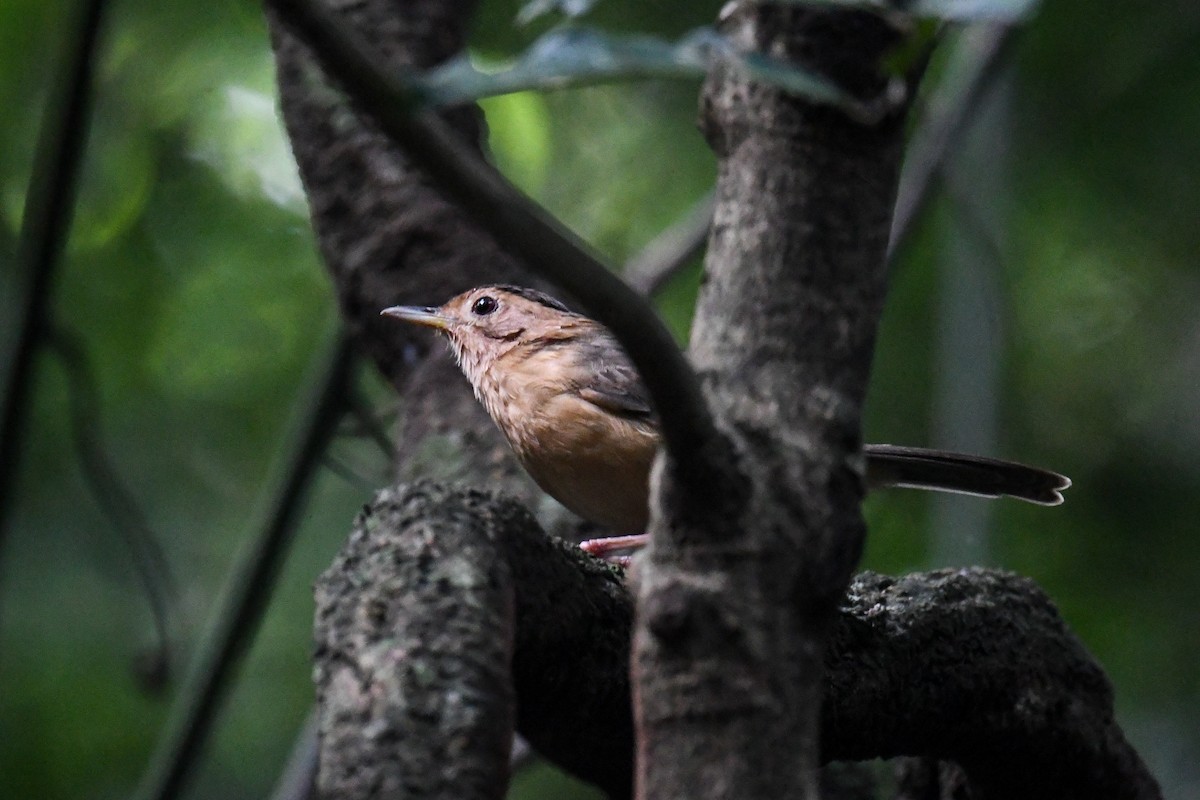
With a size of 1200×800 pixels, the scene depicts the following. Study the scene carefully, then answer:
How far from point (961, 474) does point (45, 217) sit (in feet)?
9.86

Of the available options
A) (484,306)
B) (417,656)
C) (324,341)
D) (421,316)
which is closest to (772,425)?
(417,656)

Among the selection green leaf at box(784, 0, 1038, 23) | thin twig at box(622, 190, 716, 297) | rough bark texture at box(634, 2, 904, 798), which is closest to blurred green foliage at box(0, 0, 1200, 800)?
thin twig at box(622, 190, 716, 297)

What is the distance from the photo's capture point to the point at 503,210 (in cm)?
157

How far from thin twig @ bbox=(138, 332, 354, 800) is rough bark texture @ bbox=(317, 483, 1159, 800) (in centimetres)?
206

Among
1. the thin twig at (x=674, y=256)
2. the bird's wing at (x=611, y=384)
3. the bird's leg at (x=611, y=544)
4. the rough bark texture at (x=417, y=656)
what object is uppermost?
the thin twig at (x=674, y=256)

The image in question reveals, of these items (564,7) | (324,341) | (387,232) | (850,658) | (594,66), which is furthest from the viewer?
(324,341)

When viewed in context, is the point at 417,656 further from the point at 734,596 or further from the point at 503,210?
the point at 503,210

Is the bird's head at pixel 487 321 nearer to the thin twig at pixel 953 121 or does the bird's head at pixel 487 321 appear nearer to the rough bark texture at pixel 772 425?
the thin twig at pixel 953 121

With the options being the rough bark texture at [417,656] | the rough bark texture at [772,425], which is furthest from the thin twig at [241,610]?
the rough bark texture at [772,425]

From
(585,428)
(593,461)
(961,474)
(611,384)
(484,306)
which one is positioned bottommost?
(593,461)

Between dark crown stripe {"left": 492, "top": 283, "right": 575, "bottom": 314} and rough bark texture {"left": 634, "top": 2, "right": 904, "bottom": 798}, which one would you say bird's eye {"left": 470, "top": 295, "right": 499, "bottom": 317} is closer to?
dark crown stripe {"left": 492, "top": 283, "right": 575, "bottom": 314}

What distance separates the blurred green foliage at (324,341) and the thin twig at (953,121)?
1.13 metres

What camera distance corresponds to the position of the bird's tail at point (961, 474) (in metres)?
4.46

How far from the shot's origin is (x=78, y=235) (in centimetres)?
694
